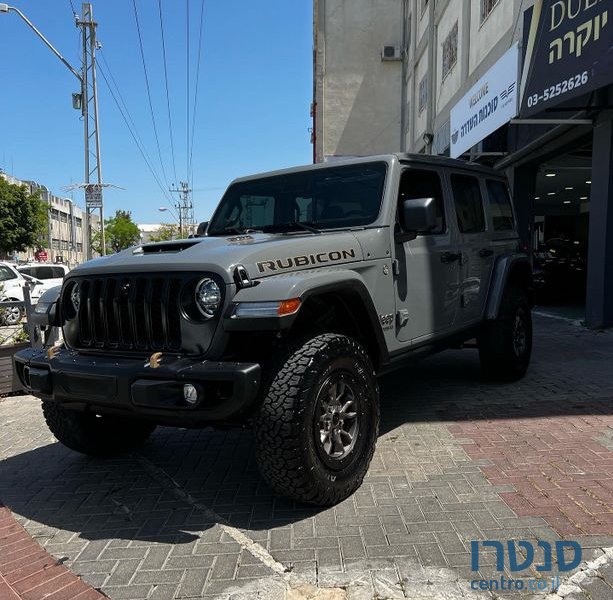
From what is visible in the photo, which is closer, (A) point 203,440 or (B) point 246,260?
(B) point 246,260

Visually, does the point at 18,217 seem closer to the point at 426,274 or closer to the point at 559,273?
the point at 559,273

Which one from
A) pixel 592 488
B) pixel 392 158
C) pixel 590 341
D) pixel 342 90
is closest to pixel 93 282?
pixel 392 158

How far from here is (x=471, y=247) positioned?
16.4ft

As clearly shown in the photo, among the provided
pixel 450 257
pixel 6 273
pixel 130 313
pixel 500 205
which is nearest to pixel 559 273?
pixel 500 205

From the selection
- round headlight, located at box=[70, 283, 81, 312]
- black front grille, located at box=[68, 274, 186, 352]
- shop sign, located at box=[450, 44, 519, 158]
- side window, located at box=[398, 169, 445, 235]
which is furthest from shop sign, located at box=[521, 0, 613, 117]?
round headlight, located at box=[70, 283, 81, 312]

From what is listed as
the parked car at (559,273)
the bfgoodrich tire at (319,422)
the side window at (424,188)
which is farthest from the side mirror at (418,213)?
the parked car at (559,273)

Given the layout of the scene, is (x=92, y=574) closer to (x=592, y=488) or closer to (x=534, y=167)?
(x=592, y=488)

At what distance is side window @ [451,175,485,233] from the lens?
16.2 feet

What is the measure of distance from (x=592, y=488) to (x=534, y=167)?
34.3 feet

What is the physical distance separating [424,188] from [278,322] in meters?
2.30

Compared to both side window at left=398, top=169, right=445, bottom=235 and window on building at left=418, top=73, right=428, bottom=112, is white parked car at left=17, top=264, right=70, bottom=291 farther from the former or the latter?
side window at left=398, top=169, right=445, bottom=235

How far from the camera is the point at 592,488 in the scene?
10.9ft

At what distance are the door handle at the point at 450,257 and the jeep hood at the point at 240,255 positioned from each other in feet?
3.82

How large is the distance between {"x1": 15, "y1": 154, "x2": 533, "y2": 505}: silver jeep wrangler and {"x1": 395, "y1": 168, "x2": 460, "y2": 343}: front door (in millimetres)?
16
